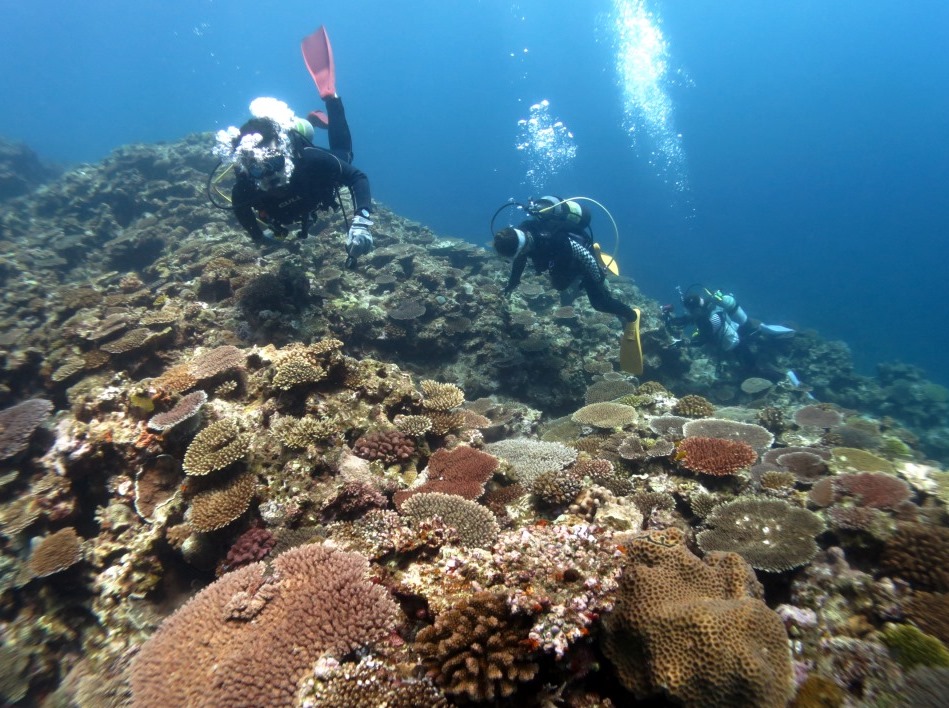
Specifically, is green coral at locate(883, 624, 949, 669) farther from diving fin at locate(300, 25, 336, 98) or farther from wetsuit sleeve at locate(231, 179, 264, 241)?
diving fin at locate(300, 25, 336, 98)

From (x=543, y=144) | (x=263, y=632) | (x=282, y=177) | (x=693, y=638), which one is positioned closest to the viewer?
(x=693, y=638)

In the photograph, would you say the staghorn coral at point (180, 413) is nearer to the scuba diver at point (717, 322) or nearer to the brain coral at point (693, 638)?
the brain coral at point (693, 638)

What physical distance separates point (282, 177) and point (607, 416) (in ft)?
22.8

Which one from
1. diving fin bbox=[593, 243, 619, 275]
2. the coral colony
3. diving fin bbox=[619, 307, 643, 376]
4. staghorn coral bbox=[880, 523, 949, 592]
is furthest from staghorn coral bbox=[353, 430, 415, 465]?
diving fin bbox=[619, 307, 643, 376]

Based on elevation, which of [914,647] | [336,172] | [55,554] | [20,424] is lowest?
[55,554]

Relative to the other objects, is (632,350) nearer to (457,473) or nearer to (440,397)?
(440,397)

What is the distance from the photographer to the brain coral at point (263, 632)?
97.4 inches

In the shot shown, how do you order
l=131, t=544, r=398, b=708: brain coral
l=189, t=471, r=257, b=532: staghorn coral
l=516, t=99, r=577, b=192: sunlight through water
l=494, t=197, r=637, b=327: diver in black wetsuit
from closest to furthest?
l=131, t=544, r=398, b=708: brain coral
l=189, t=471, r=257, b=532: staghorn coral
l=494, t=197, r=637, b=327: diver in black wetsuit
l=516, t=99, r=577, b=192: sunlight through water

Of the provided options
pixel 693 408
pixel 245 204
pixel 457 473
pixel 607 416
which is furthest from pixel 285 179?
pixel 693 408

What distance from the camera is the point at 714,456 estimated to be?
500cm

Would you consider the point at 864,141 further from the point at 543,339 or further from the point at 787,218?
the point at 543,339

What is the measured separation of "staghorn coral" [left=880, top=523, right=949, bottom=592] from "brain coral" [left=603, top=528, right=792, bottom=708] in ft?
4.72

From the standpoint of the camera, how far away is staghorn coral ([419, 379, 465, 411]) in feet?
19.9

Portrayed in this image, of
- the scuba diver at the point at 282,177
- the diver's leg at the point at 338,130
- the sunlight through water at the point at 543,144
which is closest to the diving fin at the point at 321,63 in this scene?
the diver's leg at the point at 338,130
